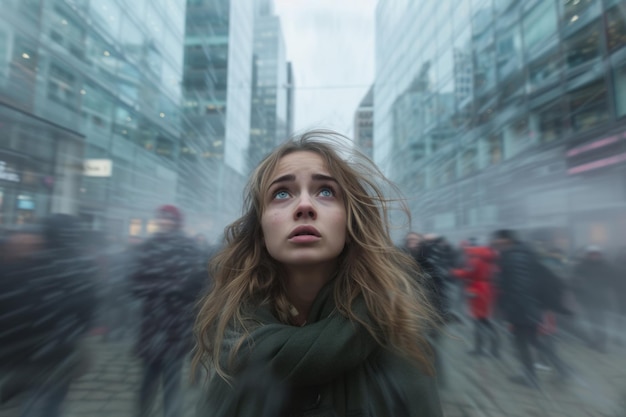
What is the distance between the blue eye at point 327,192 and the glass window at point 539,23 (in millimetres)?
1769

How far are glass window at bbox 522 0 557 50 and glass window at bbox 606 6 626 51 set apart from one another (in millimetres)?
340

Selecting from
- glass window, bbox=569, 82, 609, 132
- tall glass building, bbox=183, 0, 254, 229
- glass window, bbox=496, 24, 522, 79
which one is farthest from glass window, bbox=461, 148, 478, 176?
tall glass building, bbox=183, 0, 254, 229

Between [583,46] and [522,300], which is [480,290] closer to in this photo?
[522,300]

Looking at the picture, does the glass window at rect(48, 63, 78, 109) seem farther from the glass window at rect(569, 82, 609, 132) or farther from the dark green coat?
the glass window at rect(569, 82, 609, 132)

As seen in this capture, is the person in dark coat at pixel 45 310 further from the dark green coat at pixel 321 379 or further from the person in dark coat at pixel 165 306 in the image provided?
the dark green coat at pixel 321 379

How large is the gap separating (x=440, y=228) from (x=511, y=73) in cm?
192

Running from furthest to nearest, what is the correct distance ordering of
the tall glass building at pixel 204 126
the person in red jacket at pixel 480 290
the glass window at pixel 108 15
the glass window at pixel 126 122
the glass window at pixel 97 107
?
the tall glass building at pixel 204 126
the person in red jacket at pixel 480 290
the glass window at pixel 126 122
the glass window at pixel 108 15
the glass window at pixel 97 107

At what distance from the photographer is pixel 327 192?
776mm

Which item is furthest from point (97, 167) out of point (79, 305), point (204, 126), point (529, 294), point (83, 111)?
point (204, 126)

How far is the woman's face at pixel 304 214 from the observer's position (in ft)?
2.28

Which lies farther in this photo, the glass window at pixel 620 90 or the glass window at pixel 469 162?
the glass window at pixel 469 162

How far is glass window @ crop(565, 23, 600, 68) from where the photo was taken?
1.39m

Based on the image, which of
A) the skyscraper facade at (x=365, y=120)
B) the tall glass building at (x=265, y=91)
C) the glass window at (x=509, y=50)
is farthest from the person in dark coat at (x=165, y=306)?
the skyscraper facade at (x=365, y=120)

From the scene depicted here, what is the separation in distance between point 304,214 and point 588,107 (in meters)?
1.55
